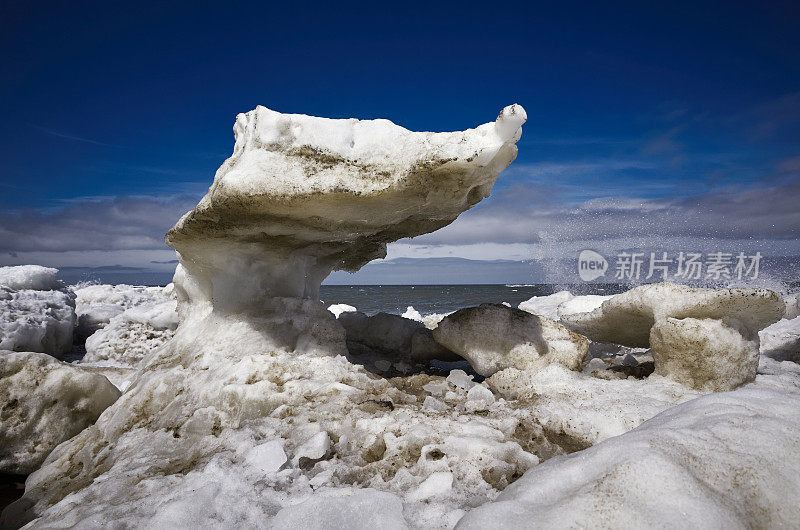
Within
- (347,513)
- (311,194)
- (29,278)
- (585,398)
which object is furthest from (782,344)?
(29,278)

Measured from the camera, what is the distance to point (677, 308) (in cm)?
314

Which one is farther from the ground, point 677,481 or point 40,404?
point 677,481

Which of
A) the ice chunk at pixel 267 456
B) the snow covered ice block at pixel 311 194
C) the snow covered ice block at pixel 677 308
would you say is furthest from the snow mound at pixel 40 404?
the snow covered ice block at pixel 677 308

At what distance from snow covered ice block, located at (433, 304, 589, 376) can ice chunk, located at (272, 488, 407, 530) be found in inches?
84.3

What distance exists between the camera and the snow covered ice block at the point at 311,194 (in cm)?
286

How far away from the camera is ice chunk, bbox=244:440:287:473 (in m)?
1.93

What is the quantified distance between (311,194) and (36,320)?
4.94m

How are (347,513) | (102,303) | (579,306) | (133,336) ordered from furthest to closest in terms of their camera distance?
(102,303), (579,306), (133,336), (347,513)

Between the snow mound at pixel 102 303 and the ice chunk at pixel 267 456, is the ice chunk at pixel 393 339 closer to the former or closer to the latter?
the ice chunk at pixel 267 456

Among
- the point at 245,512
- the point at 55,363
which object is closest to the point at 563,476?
the point at 245,512

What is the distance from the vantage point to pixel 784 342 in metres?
4.69

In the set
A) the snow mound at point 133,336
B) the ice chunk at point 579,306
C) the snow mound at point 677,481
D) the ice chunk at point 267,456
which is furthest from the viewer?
the ice chunk at point 579,306

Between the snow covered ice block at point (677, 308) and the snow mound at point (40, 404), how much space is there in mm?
4025

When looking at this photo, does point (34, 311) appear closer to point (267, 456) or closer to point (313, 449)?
point (267, 456)
